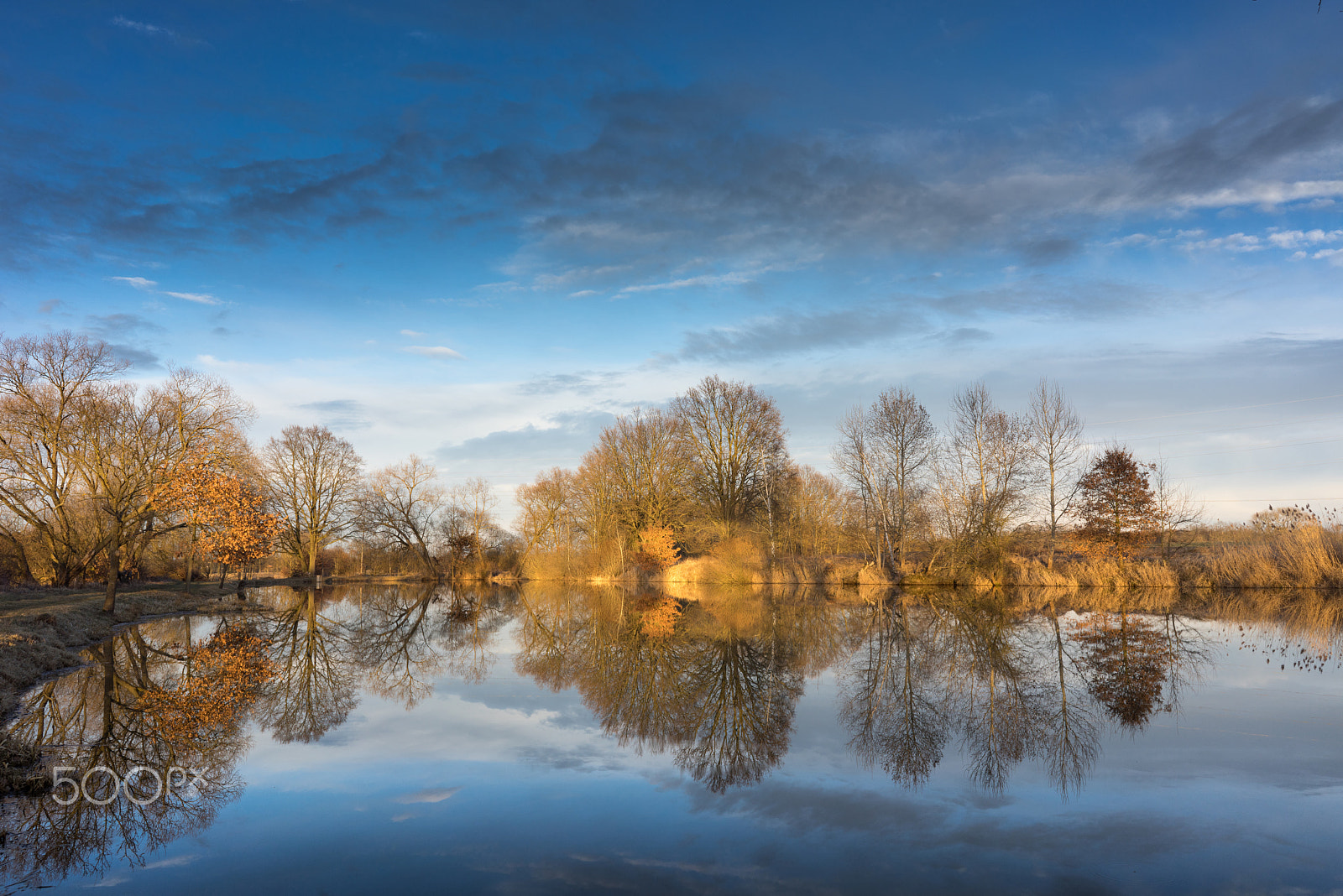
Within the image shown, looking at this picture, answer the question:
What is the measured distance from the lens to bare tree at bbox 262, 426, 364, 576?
Answer: 4791 cm

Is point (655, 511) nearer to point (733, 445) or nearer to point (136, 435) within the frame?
point (733, 445)

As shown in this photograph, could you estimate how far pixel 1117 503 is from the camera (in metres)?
29.2

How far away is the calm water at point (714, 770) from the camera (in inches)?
176

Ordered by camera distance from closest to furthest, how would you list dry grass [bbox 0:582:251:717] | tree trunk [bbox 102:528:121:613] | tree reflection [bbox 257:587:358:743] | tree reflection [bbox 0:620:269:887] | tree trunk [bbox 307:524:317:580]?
tree reflection [bbox 0:620:269:887]
tree reflection [bbox 257:587:358:743]
dry grass [bbox 0:582:251:717]
tree trunk [bbox 102:528:121:613]
tree trunk [bbox 307:524:317:580]

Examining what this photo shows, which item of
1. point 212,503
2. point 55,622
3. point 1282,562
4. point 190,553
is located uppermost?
point 212,503

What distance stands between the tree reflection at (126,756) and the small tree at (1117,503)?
31088 millimetres

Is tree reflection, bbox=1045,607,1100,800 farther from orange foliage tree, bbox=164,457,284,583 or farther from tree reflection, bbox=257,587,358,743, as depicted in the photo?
orange foliage tree, bbox=164,457,284,583

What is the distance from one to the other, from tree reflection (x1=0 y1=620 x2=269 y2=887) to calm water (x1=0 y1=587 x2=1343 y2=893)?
4 cm

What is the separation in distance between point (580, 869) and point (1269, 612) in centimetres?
2185

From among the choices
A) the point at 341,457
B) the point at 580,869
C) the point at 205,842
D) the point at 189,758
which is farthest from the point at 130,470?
the point at 580,869

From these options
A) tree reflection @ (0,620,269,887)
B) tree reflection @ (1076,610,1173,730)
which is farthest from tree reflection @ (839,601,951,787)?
tree reflection @ (0,620,269,887)

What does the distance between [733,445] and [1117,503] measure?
744 inches

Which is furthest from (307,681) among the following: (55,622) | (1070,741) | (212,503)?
(1070,741)
